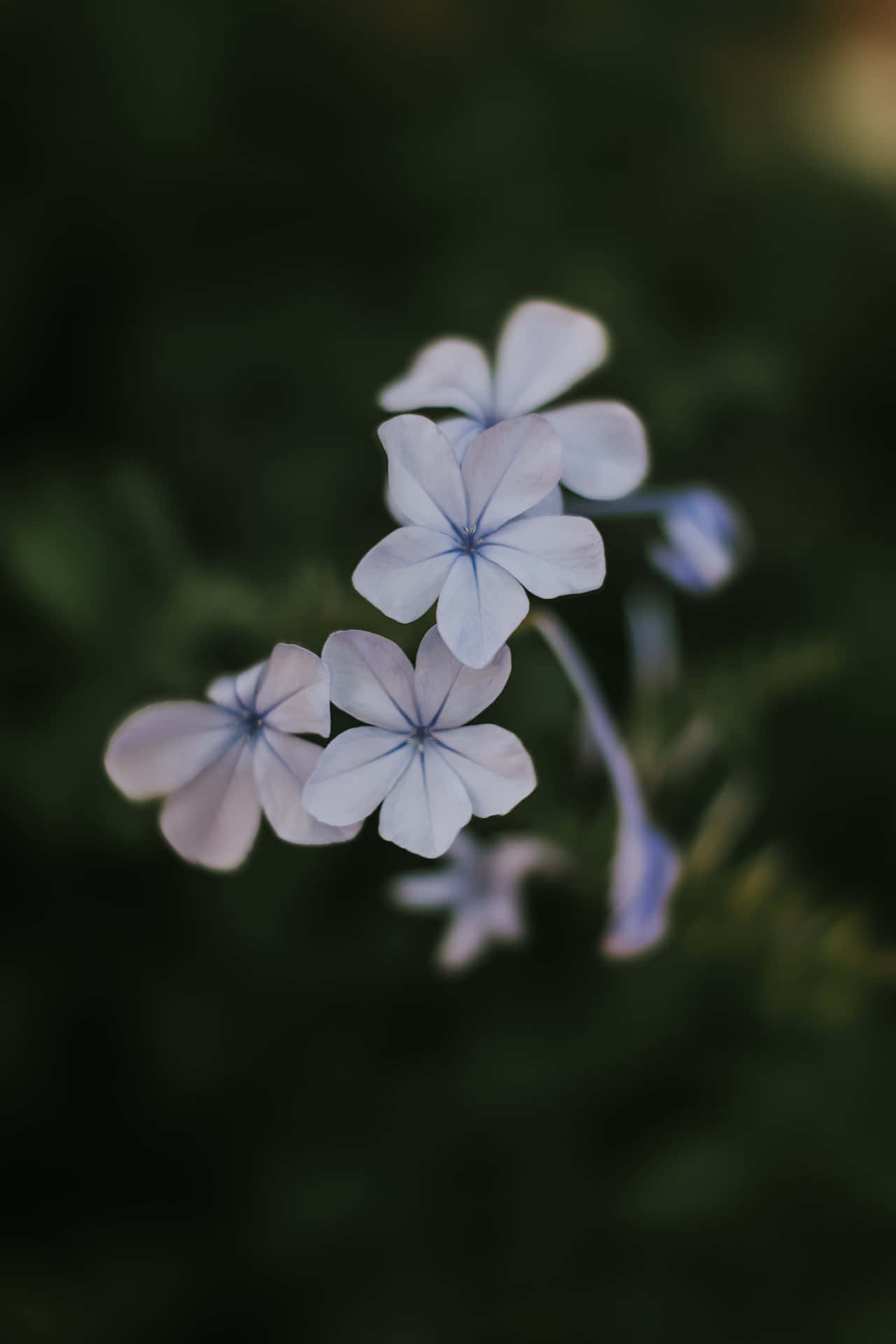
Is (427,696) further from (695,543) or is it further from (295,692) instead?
(695,543)

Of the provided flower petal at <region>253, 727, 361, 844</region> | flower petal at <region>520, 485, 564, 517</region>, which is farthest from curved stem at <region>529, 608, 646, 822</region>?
flower petal at <region>253, 727, 361, 844</region>

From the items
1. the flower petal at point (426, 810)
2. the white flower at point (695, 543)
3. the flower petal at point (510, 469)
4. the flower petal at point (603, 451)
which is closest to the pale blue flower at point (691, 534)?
the white flower at point (695, 543)

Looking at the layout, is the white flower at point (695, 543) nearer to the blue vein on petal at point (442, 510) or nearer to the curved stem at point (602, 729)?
the curved stem at point (602, 729)

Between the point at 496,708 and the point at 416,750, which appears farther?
the point at 496,708

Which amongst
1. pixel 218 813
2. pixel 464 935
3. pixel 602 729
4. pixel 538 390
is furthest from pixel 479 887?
pixel 538 390

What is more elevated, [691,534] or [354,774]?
[691,534]

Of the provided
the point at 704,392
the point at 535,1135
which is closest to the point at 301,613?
the point at 704,392

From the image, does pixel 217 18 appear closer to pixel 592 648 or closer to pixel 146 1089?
pixel 592 648
